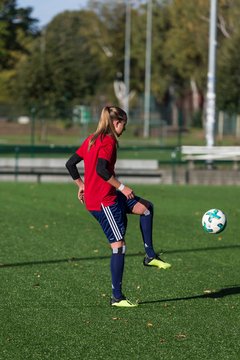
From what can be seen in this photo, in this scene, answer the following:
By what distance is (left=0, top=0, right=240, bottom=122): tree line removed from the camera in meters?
56.2

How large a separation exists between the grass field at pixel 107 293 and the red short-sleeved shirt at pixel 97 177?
1.02 m

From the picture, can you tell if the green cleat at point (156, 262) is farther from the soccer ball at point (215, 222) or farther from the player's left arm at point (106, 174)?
the player's left arm at point (106, 174)

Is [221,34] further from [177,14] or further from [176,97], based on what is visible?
[176,97]

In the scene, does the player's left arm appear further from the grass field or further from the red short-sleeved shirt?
the grass field

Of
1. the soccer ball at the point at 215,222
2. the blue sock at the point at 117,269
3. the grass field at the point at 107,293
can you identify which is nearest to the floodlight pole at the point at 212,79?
the grass field at the point at 107,293

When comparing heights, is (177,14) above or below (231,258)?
above

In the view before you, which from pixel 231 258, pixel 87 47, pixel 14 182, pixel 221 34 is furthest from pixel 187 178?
pixel 87 47

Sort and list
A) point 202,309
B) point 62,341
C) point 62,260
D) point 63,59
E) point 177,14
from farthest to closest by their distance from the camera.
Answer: point 177,14 → point 63,59 → point 62,260 → point 202,309 → point 62,341

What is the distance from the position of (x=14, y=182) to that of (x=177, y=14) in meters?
49.1

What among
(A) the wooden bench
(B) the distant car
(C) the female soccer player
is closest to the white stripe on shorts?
(C) the female soccer player

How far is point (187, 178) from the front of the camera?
103 ft

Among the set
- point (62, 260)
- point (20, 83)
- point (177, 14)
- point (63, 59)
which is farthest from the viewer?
point (177, 14)

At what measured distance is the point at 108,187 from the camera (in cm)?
989

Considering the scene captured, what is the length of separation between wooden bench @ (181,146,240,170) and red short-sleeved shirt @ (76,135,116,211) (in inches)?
896
